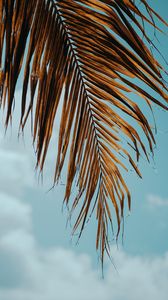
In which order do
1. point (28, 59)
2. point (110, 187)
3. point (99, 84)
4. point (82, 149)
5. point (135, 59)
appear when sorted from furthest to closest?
point (110, 187), point (82, 149), point (99, 84), point (28, 59), point (135, 59)

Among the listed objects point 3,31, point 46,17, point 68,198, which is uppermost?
point 46,17

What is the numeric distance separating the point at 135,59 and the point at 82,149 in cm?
56

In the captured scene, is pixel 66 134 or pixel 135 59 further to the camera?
pixel 66 134

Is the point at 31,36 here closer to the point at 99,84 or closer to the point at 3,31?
the point at 3,31

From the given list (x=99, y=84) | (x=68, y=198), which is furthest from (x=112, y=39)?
(x=68, y=198)

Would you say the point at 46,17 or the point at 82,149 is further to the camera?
the point at 82,149

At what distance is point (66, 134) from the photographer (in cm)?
180

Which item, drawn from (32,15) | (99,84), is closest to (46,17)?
(32,15)

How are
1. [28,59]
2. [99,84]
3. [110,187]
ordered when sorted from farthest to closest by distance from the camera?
[110,187]
[99,84]
[28,59]

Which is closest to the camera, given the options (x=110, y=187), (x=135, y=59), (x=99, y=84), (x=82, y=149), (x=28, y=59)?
(x=135, y=59)

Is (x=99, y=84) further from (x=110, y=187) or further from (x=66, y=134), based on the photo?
(x=110, y=187)

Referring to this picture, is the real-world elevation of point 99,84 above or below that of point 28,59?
above

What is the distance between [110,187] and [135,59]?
800 millimetres

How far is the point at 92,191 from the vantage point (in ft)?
6.70
